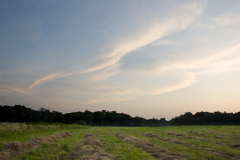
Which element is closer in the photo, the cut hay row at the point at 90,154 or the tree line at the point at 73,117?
the cut hay row at the point at 90,154

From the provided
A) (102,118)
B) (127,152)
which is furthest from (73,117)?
(127,152)

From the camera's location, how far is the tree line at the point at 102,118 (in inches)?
3327

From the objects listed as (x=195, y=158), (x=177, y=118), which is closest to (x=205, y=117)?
(x=177, y=118)

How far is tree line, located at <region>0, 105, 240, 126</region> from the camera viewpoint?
84.5 meters

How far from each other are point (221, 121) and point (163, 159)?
89.4 m

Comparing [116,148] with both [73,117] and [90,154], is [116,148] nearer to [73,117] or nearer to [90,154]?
[90,154]

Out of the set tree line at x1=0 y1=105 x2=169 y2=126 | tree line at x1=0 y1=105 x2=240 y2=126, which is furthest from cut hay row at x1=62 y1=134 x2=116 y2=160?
tree line at x1=0 y1=105 x2=169 y2=126

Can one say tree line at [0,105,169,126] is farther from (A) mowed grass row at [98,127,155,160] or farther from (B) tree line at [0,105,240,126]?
(A) mowed grass row at [98,127,155,160]

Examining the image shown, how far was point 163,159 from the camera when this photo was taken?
29.7 feet

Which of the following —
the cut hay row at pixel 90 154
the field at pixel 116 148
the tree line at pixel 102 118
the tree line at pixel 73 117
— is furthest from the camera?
the tree line at pixel 73 117

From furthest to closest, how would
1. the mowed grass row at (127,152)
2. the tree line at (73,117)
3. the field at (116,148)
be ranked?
the tree line at (73,117)
the field at (116,148)
the mowed grass row at (127,152)

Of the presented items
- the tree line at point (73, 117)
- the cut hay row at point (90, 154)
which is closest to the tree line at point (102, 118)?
the tree line at point (73, 117)

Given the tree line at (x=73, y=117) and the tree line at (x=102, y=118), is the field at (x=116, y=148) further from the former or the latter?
the tree line at (x=73, y=117)

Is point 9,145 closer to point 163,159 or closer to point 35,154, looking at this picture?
point 35,154
